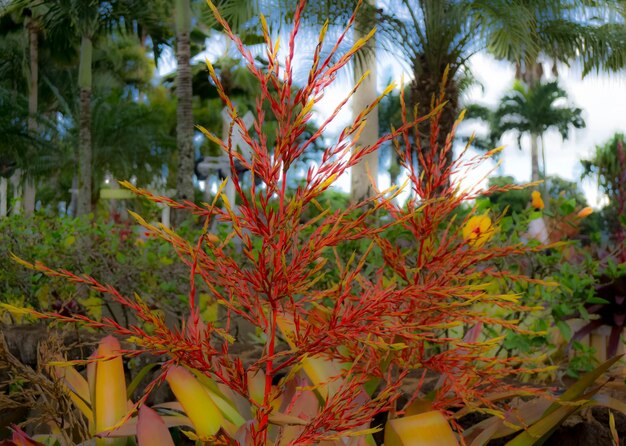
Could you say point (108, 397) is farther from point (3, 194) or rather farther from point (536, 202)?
point (3, 194)

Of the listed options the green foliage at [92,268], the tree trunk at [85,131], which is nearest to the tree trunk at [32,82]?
the tree trunk at [85,131]

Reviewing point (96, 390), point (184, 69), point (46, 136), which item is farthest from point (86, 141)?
point (96, 390)

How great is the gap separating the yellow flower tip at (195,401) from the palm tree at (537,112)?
129ft

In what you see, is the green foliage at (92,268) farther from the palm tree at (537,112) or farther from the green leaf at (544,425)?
the palm tree at (537,112)

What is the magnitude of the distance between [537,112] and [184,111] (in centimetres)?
3071

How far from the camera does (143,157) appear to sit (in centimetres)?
3033

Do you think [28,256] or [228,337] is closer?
[228,337]

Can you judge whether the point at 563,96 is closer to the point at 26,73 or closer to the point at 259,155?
the point at 26,73

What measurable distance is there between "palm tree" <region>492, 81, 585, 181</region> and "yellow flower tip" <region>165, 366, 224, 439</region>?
129ft

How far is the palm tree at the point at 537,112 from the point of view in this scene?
129ft

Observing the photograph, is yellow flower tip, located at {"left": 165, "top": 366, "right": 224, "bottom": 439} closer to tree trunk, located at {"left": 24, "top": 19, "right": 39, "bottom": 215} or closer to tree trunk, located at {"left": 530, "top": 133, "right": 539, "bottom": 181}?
tree trunk, located at {"left": 24, "top": 19, "right": 39, "bottom": 215}

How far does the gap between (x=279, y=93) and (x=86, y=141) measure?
69.4ft

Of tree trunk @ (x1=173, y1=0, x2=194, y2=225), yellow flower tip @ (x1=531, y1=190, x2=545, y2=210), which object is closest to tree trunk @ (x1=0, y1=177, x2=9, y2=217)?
tree trunk @ (x1=173, y1=0, x2=194, y2=225)

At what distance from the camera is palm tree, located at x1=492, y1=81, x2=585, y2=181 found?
39.3 meters
